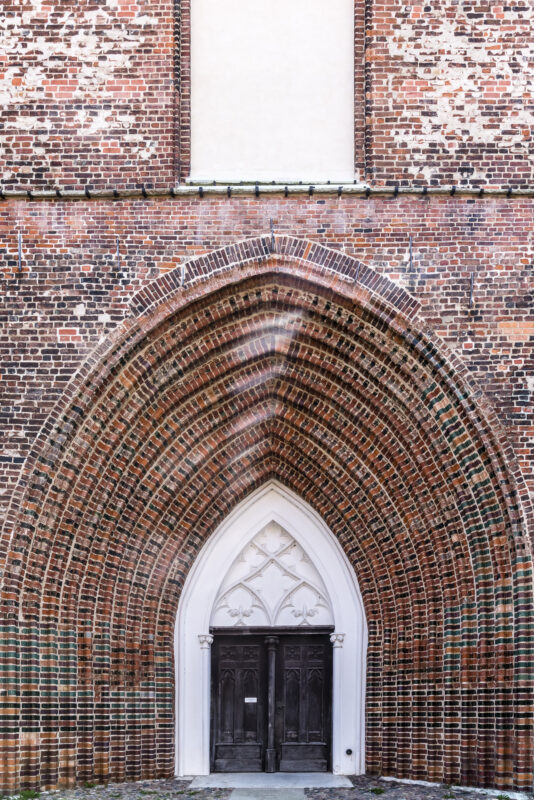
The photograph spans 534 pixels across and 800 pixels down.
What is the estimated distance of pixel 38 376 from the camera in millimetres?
10523

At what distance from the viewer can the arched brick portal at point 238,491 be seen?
10.3 m

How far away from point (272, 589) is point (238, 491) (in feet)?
3.66

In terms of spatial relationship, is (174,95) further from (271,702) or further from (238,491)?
(271,702)

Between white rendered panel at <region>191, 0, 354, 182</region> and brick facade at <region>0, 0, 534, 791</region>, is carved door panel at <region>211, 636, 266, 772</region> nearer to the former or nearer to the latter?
brick facade at <region>0, 0, 534, 791</region>

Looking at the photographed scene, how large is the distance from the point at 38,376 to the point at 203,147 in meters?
2.82

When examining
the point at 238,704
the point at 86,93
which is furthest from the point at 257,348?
the point at 238,704

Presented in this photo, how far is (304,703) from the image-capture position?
11344mm

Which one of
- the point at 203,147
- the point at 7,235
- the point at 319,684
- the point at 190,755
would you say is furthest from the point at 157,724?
the point at 203,147

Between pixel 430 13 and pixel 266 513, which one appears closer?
pixel 430 13

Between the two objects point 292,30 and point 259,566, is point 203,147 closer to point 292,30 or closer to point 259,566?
point 292,30

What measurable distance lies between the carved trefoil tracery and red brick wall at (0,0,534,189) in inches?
154

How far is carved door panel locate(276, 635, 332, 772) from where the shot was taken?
11258 mm

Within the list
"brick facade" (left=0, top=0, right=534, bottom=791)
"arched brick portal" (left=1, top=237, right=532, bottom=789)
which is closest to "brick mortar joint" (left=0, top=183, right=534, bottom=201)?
"brick facade" (left=0, top=0, right=534, bottom=791)

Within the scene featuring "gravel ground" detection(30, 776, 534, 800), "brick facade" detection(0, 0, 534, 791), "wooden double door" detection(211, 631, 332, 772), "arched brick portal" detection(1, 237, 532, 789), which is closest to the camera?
"gravel ground" detection(30, 776, 534, 800)
